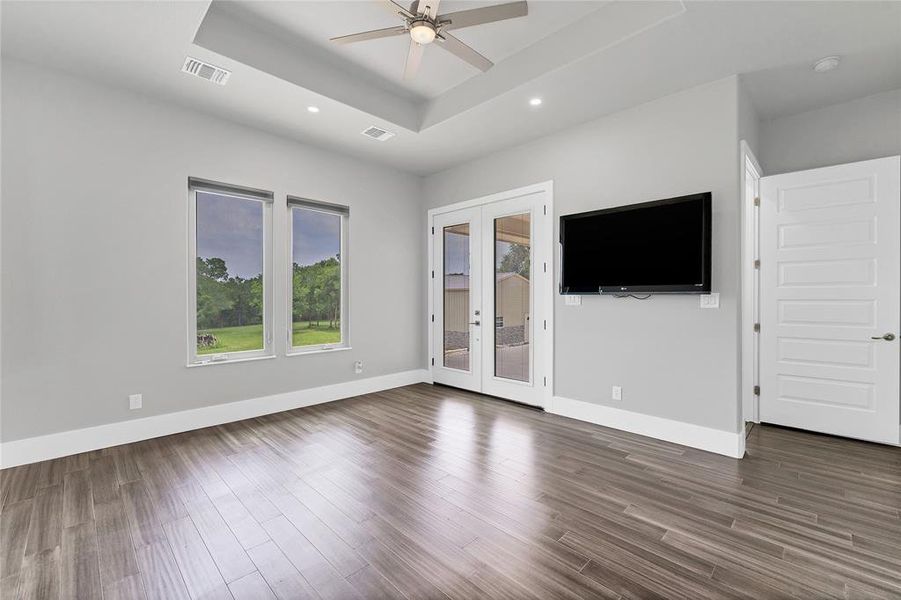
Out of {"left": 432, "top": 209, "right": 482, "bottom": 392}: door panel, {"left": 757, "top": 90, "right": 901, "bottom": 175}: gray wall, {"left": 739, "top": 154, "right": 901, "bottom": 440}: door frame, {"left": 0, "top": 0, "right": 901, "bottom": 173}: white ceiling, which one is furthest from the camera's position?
{"left": 432, "top": 209, "right": 482, "bottom": 392}: door panel

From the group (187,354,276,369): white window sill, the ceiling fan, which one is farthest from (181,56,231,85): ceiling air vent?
(187,354,276,369): white window sill

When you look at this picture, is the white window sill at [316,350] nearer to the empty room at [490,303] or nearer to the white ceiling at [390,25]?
the empty room at [490,303]

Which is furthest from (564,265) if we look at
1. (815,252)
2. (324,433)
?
(324,433)

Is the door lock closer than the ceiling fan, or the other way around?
the ceiling fan

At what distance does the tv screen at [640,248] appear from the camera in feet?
10.7

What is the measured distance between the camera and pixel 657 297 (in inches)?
140

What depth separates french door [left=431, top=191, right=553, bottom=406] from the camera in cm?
448

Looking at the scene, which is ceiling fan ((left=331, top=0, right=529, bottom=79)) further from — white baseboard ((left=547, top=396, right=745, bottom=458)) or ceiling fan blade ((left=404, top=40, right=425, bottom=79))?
white baseboard ((left=547, top=396, right=745, bottom=458))

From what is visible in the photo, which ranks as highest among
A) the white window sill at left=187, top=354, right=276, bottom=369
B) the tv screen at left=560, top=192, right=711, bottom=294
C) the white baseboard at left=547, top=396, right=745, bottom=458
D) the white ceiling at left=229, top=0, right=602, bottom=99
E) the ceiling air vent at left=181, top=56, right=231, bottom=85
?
the white ceiling at left=229, top=0, right=602, bottom=99

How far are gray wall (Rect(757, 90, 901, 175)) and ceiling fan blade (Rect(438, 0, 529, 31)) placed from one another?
10.6 feet

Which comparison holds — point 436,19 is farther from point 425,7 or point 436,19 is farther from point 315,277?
point 315,277

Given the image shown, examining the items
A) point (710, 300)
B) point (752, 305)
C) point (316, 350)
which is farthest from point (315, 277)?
point (752, 305)

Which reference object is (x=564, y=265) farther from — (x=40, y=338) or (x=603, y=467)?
(x=40, y=338)

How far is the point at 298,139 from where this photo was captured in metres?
4.49
